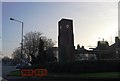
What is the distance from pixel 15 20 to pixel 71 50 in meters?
12.6

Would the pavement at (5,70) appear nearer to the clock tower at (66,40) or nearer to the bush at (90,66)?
the bush at (90,66)

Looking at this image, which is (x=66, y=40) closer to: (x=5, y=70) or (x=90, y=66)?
(x=90, y=66)

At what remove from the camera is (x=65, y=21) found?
57156 millimetres

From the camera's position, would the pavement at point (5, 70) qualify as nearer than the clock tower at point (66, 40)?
Yes

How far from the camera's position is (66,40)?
55.4m

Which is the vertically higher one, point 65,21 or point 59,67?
point 65,21

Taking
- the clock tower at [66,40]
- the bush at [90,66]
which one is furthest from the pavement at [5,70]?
the clock tower at [66,40]

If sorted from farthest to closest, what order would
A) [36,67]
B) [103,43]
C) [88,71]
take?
[103,43] < [36,67] < [88,71]

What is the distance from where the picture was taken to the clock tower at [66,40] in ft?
179

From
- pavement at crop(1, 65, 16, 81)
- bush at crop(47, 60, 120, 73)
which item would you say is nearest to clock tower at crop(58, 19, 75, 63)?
pavement at crop(1, 65, 16, 81)

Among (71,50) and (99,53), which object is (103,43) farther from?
(71,50)

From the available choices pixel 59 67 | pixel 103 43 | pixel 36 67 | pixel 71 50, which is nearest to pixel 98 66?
pixel 59 67

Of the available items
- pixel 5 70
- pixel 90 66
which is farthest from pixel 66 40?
pixel 5 70

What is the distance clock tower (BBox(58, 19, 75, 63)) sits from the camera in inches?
2151
